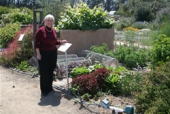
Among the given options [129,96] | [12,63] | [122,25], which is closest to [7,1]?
[122,25]

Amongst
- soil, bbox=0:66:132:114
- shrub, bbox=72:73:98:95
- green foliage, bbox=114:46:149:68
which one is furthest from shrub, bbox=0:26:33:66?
shrub, bbox=72:73:98:95

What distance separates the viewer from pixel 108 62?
26.3ft

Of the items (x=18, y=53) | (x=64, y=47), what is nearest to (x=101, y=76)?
(x=64, y=47)

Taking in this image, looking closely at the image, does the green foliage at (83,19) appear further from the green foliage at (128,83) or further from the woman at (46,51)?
the green foliage at (128,83)

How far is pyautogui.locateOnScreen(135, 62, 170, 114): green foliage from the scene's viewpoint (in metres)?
4.04

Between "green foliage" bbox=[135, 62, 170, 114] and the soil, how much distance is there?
2.28 feet

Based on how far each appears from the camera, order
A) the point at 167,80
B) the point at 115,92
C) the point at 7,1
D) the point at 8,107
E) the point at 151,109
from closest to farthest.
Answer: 1. the point at 151,109
2. the point at 167,80
3. the point at 8,107
4. the point at 115,92
5. the point at 7,1

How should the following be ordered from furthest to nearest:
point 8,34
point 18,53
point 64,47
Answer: point 8,34 → point 18,53 → point 64,47

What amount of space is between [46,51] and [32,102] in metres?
1.19

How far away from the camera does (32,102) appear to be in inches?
225

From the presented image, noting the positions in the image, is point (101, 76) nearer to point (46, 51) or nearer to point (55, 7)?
point (46, 51)

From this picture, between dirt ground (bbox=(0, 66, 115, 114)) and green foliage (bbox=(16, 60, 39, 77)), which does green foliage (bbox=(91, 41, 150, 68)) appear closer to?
green foliage (bbox=(16, 60, 39, 77))

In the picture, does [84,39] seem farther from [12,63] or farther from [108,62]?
[12,63]

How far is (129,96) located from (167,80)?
4.71 feet
